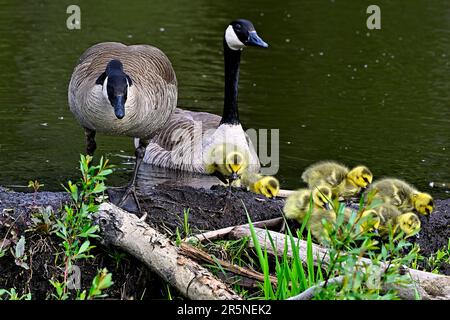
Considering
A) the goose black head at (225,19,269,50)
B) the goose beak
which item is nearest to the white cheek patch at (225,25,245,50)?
the goose black head at (225,19,269,50)

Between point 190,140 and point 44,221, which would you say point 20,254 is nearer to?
point 44,221

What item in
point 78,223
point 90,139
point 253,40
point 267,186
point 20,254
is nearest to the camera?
point 78,223

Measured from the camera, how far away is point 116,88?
6590mm

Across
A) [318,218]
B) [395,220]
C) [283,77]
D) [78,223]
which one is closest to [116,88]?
[78,223]

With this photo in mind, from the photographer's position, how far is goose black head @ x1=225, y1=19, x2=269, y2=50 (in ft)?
30.9

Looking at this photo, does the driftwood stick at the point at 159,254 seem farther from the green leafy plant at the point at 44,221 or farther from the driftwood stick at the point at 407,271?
the driftwood stick at the point at 407,271

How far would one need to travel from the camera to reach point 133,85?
7.10m

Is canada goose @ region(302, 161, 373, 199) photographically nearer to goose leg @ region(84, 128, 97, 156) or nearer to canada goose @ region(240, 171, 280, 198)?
canada goose @ region(240, 171, 280, 198)

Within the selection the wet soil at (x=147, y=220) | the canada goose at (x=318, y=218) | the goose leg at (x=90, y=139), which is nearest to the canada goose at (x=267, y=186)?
the wet soil at (x=147, y=220)

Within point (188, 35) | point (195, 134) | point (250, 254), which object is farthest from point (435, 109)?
point (250, 254)

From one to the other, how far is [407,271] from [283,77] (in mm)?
9924

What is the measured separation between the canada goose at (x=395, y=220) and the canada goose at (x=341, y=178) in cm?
66

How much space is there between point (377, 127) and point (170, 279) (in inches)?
288

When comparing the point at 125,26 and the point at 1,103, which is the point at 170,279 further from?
the point at 125,26
